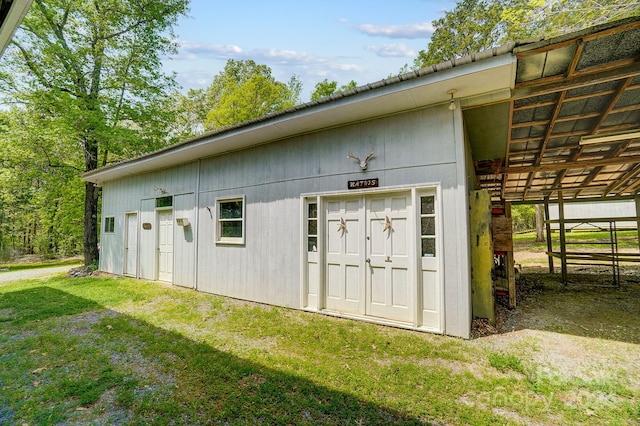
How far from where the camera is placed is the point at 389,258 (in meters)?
4.14

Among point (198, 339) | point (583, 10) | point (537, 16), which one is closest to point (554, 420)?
point (198, 339)

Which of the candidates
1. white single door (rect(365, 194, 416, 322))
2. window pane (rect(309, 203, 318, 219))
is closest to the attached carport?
white single door (rect(365, 194, 416, 322))

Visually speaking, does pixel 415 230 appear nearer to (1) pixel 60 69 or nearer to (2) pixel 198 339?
(2) pixel 198 339

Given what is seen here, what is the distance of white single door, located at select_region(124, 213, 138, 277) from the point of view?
332 inches

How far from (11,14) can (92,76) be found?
465 inches

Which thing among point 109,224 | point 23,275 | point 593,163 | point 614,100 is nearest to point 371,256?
point 614,100

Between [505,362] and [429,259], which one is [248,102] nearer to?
[429,259]

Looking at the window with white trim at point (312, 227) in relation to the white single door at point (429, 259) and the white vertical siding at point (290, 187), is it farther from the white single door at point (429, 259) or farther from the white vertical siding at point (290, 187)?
the white single door at point (429, 259)

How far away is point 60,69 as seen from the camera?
32.2 ft

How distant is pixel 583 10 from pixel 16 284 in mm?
18578

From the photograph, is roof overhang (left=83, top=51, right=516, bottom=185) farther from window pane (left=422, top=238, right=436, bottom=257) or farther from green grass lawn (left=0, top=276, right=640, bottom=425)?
green grass lawn (left=0, top=276, right=640, bottom=425)

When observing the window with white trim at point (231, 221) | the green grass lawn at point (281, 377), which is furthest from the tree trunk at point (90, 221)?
the window with white trim at point (231, 221)

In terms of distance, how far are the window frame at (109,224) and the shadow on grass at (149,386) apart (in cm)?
602

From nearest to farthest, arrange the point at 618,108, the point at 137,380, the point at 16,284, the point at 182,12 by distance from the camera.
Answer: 1. the point at 137,380
2. the point at 618,108
3. the point at 16,284
4. the point at 182,12
